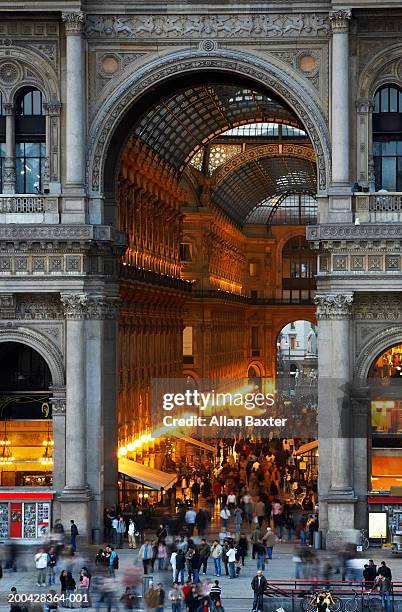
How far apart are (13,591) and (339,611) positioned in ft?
35.3

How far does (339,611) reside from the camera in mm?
49938

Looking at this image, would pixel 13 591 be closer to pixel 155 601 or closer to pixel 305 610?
pixel 155 601

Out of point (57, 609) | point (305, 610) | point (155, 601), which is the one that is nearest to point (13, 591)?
point (57, 609)

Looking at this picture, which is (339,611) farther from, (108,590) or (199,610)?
(108,590)

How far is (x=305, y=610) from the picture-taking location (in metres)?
49.8

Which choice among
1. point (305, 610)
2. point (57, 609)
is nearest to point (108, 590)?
point (57, 609)

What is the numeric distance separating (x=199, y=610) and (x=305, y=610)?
11.6 feet

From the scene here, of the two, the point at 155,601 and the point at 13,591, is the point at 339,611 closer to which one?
the point at 155,601

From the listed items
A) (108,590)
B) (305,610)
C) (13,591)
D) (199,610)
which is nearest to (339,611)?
(305,610)

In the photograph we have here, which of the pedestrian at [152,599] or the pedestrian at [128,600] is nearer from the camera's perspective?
the pedestrian at [152,599]

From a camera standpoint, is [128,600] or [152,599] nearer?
[152,599]

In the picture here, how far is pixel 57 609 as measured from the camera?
1948 inches

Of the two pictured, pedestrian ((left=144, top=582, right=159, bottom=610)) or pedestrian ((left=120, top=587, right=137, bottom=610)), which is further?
pedestrian ((left=120, top=587, right=137, bottom=610))

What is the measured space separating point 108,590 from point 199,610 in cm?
312
